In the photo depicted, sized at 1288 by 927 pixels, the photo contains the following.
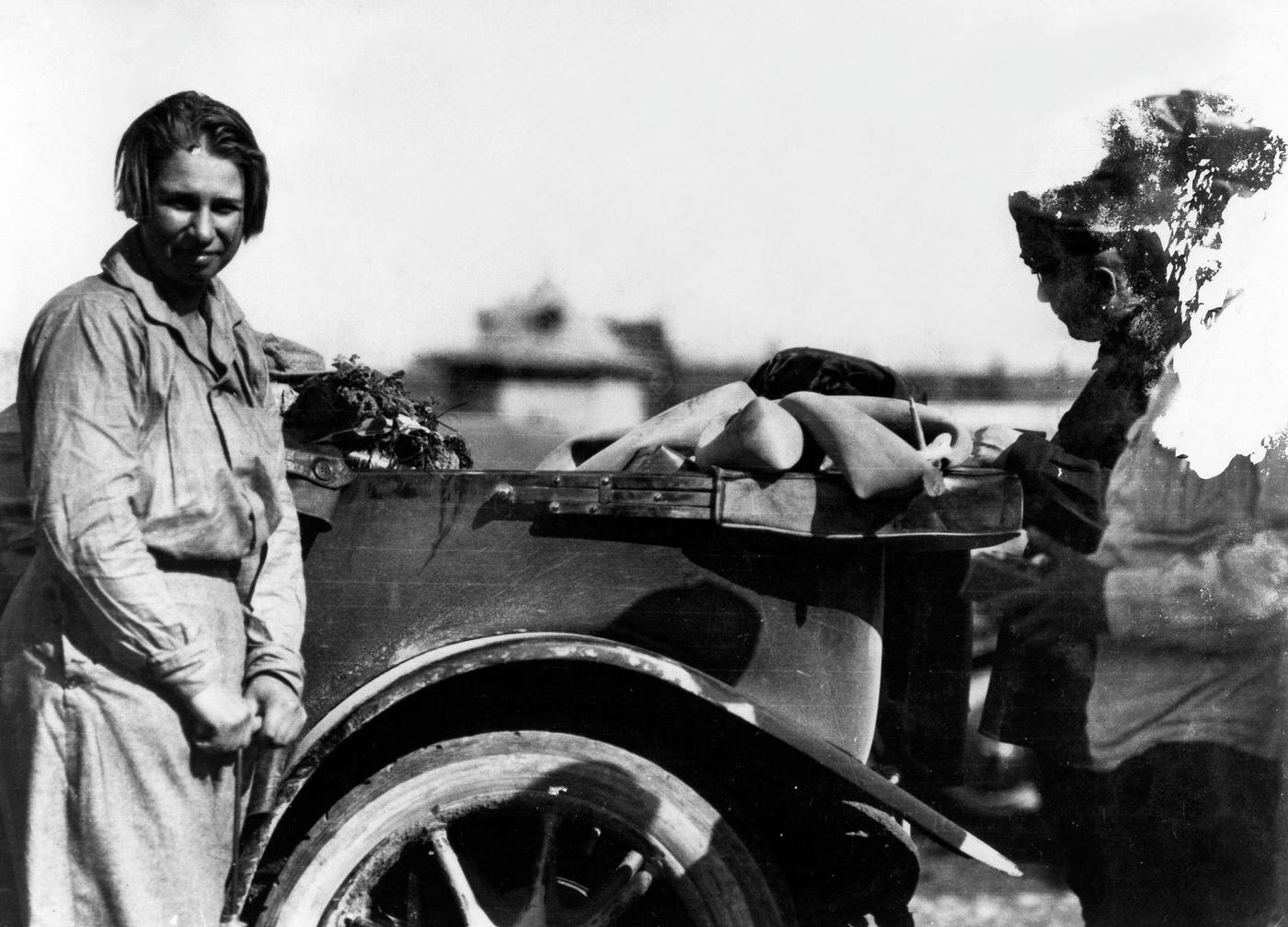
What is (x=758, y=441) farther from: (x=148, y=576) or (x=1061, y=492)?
(x=148, y=576)

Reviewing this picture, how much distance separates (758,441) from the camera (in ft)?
7.67

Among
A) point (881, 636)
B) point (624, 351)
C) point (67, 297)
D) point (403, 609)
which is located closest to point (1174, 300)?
point (881, 636)

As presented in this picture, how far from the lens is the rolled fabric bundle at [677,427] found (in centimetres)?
255

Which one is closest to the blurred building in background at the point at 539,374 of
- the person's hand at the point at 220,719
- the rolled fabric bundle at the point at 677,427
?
the rolled fabric bundle at the point at 677,427

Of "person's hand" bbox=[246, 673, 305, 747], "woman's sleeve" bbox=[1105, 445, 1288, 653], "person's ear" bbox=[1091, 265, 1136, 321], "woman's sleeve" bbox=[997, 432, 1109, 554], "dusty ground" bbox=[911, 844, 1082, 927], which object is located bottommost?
"dusty ground" bbox=[911, 844, 1082, 927]

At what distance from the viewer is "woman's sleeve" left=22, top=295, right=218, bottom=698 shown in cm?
203

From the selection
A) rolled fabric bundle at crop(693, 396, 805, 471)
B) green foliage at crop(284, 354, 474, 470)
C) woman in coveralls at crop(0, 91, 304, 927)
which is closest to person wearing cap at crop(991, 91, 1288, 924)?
rolled fabric bundle at crop(693, 396, 805, 471)

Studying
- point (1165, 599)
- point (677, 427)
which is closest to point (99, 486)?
point (677, 427)

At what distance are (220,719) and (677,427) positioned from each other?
104 cm

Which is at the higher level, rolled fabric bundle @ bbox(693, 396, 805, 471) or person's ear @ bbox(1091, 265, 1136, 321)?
person's ear @ bbox(1091, 265, 1136, 321)

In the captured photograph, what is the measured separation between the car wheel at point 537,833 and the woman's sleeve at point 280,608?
11.1 inches

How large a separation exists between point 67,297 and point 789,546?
1359 millimetres

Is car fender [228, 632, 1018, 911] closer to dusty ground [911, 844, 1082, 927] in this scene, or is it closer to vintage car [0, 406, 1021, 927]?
vintage car [0, 406, 1021, 927]

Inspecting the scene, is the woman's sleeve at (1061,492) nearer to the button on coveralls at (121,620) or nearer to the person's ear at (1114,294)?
the person's ear at (1114,294)
